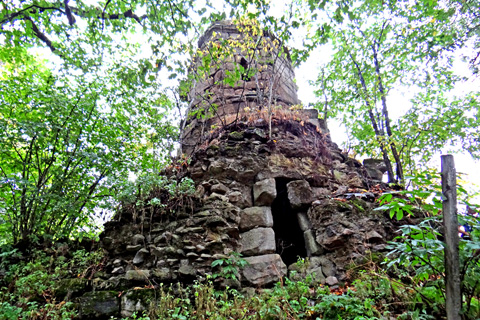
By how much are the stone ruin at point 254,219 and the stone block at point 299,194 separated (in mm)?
20

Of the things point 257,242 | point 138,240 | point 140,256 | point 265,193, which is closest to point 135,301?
point 140,256

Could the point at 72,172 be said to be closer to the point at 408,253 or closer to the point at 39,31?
the point at 39,31

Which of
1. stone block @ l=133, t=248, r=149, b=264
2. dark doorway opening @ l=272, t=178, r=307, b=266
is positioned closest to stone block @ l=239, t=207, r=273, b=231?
dark doorway opening @ l=272, t=178, r=307, b=266

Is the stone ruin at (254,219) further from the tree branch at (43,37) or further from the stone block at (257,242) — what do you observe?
the tree branch at (43,37)

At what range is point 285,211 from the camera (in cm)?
578

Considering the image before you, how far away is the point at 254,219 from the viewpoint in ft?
16.0

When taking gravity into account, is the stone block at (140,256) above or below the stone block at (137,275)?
above

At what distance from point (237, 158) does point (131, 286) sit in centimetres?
301

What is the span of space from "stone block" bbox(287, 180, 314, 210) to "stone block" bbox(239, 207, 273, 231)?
55cm

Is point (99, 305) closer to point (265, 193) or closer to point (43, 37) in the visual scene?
point (265, 193)

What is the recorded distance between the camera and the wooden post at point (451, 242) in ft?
5.02

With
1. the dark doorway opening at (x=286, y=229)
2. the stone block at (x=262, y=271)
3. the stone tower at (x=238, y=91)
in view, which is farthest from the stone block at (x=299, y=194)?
the stone tower at (x=238, y=91)

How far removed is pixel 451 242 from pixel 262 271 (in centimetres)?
307

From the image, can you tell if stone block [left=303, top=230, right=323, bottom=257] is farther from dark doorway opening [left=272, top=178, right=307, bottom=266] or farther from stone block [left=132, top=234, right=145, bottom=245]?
stone block [left=132, top=234, right=145, bottom=245]
